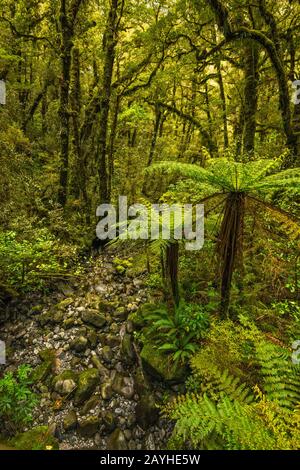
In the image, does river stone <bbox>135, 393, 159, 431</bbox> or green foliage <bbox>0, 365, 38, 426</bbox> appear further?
green foliage <bbox>0, 365, 38, 426</bbox>

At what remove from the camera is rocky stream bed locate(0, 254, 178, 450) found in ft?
14.2

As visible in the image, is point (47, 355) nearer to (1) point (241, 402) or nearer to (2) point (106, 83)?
(1) point (241, 402)

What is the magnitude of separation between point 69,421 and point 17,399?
86cm

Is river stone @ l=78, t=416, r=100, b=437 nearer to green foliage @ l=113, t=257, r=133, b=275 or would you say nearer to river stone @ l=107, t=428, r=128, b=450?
river stone @ l=107, t=428, r=128, b=450

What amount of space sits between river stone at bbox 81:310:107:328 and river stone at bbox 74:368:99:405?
0.91 meters

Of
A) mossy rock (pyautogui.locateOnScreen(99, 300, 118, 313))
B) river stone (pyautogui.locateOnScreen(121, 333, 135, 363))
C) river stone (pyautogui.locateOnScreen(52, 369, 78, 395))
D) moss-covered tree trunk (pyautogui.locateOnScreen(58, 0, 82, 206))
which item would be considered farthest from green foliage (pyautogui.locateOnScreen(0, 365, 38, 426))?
moss-covered tree trunk (pyautogui.locateOnScreen(58, 0, 82, 206))

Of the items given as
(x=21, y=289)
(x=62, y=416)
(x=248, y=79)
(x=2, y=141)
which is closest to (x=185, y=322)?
(x=62, y=416)

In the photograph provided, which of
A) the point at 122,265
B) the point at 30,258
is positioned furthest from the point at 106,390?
the point at 122,265

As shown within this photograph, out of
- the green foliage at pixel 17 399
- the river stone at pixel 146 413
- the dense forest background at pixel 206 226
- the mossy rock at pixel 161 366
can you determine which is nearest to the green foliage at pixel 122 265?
the dense forest background at pixel 206 226

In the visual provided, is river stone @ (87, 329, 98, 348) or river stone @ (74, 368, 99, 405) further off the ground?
river stone @ (87, 329, 98, 348)

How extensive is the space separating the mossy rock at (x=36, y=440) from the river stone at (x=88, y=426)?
0.34 m

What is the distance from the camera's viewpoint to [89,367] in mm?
5152

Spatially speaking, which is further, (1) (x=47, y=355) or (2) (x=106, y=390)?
(1) (x=47, y=355)
